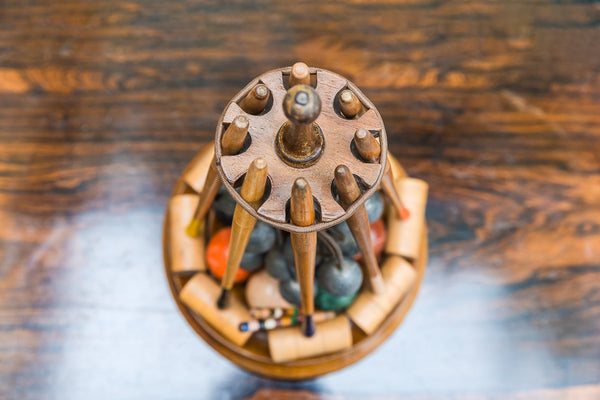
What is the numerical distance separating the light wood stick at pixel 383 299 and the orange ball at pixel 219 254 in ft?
0.59

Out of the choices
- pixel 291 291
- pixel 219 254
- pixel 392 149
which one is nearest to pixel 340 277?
pixel 291 291

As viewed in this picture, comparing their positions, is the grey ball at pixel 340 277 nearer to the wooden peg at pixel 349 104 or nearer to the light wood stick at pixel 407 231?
the light wood stick at pixel 407 231

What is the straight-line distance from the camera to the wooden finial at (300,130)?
1.37 feet

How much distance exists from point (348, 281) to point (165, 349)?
0.46m

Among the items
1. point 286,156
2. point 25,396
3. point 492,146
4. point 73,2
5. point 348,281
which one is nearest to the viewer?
point 286,156

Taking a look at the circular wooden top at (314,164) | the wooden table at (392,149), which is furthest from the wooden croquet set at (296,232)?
the wooden table at (392,149)

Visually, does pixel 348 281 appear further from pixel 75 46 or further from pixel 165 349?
pixel 75 46

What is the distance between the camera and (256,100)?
52 cm

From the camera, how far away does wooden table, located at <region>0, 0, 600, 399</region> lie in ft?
3.04

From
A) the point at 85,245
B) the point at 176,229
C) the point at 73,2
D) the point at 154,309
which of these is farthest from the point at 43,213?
the point at 73,2

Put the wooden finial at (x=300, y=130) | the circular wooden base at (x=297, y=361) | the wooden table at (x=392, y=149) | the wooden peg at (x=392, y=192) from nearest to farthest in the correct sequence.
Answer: the wooden finial at (x=300, y=130)
the wooden peg at (x=392, y=192)
the circular wooden base at (x=297, y=361)
the wooden table at (x=392, y=149)

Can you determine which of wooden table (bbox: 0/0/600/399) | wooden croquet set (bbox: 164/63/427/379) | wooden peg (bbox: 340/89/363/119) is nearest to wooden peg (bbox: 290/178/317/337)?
wooden croquet set (bbox: 164/63/427/379)

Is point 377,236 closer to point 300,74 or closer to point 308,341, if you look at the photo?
point 308,341

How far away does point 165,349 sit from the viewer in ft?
3.05
